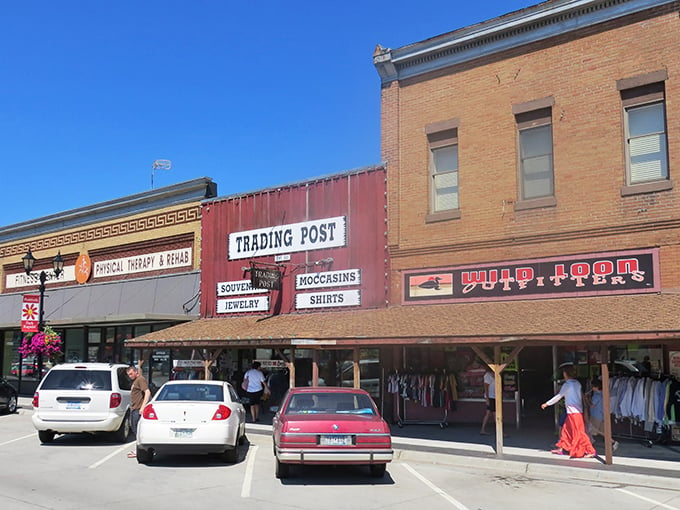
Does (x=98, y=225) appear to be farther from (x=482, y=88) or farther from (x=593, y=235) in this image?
(x=593, y=235)

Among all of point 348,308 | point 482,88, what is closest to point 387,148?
point 482,88

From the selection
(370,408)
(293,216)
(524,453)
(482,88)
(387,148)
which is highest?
(482,88)

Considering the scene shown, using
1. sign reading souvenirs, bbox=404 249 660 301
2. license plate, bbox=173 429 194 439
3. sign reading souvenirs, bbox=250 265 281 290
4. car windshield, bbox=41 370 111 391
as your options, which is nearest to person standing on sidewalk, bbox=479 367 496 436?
sign reading souvenirs, bbox=404 249 660 301

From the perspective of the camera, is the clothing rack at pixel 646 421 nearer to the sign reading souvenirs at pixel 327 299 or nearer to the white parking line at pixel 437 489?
the white parking line at pixel 437 489

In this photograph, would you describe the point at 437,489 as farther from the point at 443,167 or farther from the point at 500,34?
the point at 500,34

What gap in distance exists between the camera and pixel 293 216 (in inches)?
795

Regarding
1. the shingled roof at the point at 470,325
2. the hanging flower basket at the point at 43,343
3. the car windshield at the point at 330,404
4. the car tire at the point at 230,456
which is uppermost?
the shingled roof at the point at 470,325

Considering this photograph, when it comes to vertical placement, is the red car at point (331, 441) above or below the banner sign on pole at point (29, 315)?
below

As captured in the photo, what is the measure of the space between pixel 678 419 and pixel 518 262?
4516 mm

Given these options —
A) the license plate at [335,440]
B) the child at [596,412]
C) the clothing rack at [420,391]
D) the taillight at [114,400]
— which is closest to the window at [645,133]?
the child at [596,412]

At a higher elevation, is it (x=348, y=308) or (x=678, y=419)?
(x=348, y=308)

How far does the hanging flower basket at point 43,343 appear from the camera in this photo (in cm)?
2483

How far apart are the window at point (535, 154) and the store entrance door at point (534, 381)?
12.9 ft

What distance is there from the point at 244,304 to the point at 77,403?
746 centimetres
